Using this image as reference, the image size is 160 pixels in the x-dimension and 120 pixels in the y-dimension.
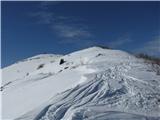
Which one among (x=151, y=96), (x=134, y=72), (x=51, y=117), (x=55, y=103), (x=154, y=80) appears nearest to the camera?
(x=51, y=117)

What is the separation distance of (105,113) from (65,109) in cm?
80

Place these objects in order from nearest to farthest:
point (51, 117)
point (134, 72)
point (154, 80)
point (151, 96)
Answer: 1. point (51, 117)
2. point (151, 96)
3. point (154, 80)
4. point (134, 72)

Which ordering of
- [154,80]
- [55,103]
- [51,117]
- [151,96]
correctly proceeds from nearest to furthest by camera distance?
[51,117]
[55,103]
[151,96]
[154,80]

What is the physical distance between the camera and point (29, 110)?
24.3 ft

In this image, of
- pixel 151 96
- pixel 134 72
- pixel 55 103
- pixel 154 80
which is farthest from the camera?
pixel 134 72

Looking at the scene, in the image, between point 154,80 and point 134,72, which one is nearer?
point 154,80

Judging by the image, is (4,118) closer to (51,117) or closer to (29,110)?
(29,110)

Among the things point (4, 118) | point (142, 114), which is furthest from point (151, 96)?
point (4, 118)

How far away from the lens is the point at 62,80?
959 cm

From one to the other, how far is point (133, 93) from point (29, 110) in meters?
2.37

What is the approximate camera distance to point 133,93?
8.09m

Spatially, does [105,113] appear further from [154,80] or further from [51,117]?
[154,80]

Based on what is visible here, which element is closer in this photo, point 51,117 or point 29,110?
point 51,117

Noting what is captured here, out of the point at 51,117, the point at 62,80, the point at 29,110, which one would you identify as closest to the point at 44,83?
the point at 62,80
